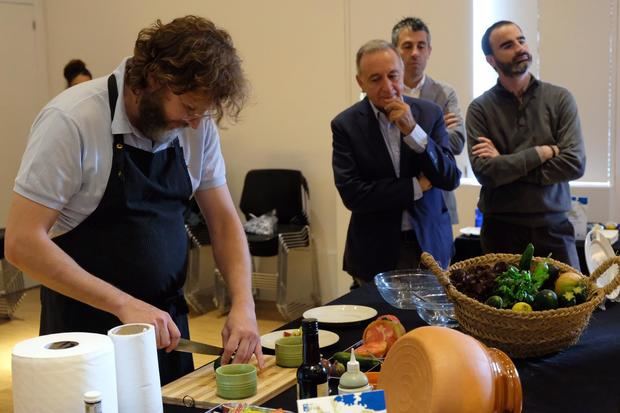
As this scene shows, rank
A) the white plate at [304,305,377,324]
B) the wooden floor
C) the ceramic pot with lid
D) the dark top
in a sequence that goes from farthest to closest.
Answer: the wooden floor < the dark top < the white plate at [304,305,377,324] < the ceramic pot with lid

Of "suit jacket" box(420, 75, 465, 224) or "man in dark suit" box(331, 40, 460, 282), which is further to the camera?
"suit jacket" box(420, 75, 465, 224)

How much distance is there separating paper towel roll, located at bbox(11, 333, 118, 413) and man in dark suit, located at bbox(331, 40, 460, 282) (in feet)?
5.78

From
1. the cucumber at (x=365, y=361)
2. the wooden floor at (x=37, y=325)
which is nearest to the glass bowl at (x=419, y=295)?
the cucumber at (x=365, y=361)

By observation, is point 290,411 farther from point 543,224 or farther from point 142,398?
point 543,224

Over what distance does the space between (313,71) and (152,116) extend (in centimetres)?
357

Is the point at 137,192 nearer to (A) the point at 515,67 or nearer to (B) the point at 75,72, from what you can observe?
(A) the point at 515,67

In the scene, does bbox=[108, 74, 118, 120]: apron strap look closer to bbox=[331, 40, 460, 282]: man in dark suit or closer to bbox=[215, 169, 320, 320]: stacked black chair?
bbox=[331, 40, 460, 282]: man in dark suit

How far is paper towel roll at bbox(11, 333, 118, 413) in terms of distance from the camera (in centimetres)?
110

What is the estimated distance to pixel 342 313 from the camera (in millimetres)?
2074

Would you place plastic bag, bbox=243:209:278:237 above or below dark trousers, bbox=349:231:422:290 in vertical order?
below

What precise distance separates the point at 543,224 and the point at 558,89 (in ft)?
1.90

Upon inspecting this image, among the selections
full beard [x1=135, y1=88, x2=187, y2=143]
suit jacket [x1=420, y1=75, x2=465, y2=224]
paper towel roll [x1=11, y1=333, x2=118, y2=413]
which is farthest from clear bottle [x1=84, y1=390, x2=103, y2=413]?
suit jacket [x1=420, y1=75, x2=465, y2=224]

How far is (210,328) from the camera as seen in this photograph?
494cm

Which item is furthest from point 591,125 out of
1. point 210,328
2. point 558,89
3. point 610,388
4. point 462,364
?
point 462,364
